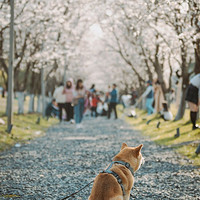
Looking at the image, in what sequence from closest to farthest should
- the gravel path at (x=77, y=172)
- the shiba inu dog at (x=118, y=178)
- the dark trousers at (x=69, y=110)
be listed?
the shiba inu dog at (x=118, y=178) < the gravel path at (x=77, y=172) < the dark trousers at (x=69, y=110)

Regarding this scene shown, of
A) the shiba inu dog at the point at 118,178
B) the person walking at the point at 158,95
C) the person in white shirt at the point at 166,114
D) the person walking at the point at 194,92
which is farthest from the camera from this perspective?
the person walking at the point at 158,95

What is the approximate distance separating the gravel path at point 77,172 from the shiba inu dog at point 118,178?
4.49ft

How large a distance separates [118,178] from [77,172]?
3315mm

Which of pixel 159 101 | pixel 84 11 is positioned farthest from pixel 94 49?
pixel 159 101

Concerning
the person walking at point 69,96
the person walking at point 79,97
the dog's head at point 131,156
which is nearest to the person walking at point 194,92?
the person walking at point 79,97

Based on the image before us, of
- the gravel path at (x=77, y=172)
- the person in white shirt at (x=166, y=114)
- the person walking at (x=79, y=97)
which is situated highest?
the person walking at (x=79, y=97)

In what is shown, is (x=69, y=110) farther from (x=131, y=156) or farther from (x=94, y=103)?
(x=131, y=156)

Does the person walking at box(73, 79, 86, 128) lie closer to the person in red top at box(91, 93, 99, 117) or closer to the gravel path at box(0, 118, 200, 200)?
the gravel path at box(0, 118, 200, 200)

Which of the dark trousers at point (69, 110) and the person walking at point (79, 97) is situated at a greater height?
the person walking at point (79, 97)

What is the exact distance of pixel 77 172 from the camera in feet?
24.1

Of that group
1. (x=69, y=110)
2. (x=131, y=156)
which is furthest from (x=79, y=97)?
(x=131, y=156)

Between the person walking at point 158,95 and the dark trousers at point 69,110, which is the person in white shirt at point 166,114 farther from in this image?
the dark trousers at point 69,110

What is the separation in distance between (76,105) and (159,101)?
5728mm

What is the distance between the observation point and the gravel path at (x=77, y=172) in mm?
5922
